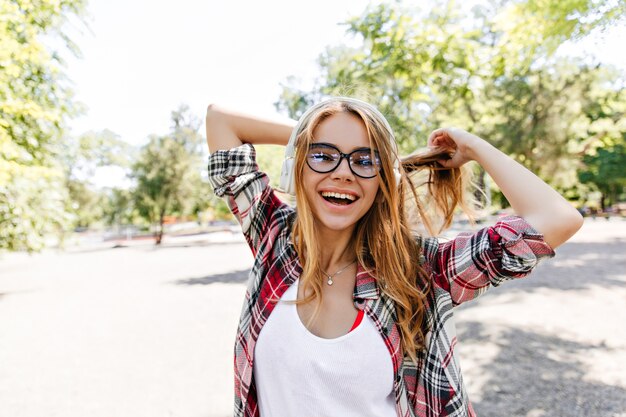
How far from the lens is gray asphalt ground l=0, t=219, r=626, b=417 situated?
12.3 ft

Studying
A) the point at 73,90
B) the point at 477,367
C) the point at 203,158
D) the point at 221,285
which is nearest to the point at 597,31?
the point at 477,367

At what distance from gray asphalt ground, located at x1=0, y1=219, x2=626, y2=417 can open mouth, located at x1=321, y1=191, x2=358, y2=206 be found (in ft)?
9.41

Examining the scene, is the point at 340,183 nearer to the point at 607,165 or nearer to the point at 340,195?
the point at 340,195

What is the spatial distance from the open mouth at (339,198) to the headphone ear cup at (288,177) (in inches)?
5.0

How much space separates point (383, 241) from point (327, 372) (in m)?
0.51

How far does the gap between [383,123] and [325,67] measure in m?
21.5

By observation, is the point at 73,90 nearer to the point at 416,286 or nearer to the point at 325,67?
the point at 416,286

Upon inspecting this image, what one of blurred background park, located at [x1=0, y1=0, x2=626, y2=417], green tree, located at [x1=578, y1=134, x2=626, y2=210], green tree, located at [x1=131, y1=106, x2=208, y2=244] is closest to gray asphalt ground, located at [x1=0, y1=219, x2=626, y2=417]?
blurred background park, located at [x1=0, y1=0, x2=626, y2=417]

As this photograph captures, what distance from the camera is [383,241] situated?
156 centimetres

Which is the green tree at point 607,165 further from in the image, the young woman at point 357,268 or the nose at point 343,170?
the nose at point 343,170

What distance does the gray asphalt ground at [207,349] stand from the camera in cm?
375

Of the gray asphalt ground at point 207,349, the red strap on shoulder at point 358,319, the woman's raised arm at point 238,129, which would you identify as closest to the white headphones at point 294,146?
the woman's raised arm at point 238,129

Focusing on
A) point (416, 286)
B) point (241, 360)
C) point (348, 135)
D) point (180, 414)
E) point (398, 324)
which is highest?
point (348, 135)

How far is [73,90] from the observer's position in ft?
23.8
